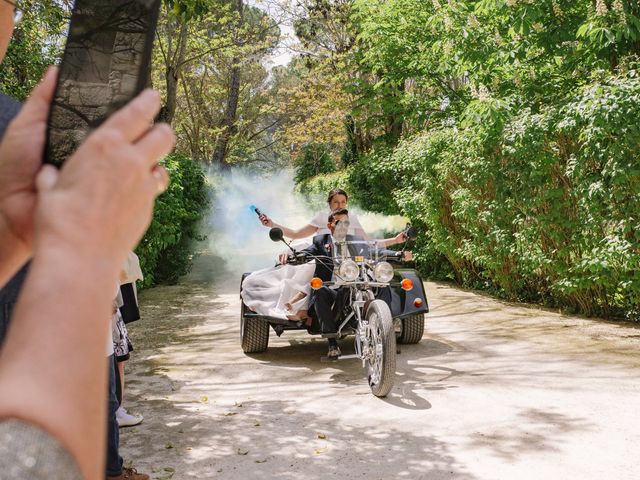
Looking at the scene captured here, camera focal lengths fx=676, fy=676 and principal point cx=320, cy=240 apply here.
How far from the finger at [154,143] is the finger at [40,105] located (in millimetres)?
173

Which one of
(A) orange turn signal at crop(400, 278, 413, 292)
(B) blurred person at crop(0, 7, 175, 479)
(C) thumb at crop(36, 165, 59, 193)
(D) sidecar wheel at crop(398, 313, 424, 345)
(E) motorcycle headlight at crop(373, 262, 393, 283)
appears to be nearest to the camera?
(B) blurred person at crop(0, 7, 175, 479)

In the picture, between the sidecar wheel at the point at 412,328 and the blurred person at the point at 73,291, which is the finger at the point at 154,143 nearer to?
the blurred person at the point at 73,291

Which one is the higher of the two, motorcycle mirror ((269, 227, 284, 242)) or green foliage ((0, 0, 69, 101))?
green foliage ((0, 0, 69, 101))

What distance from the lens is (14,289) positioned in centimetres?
110

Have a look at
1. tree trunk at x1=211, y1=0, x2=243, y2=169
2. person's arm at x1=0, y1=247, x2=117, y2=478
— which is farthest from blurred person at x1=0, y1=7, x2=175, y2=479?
tree trunk at x1=211, y1=0, x2=243, y2=169

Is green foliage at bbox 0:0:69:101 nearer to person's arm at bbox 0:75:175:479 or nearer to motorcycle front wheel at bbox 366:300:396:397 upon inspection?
motorcycle front wheel at bbox 366:300:396:397

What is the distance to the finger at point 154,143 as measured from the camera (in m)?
0.71

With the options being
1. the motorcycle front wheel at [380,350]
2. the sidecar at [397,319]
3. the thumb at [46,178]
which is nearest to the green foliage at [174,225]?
the sidecar at [397,319]

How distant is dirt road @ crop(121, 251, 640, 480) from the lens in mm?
4355

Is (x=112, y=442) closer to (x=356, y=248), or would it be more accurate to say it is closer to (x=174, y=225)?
(x=356, y=248)

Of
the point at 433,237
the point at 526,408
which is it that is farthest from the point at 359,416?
the point at 433,237

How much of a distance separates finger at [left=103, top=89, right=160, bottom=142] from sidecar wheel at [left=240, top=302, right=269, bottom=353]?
282 inches

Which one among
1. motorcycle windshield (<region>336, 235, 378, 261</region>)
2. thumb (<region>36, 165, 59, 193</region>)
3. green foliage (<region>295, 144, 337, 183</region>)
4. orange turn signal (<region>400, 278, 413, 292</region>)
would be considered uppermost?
green foliage (<region>295, 144, 337, 183</region>)

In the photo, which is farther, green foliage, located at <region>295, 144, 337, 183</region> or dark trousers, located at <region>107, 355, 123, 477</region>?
green foliage, located at <region>295, 144, 337, 183</region>
